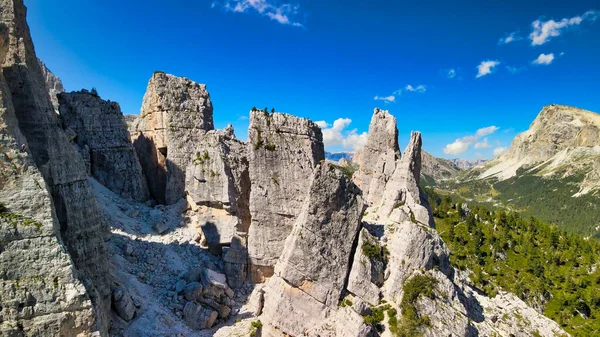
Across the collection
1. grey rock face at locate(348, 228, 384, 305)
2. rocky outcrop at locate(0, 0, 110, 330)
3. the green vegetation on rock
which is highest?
rocky outcrop at locate(0, 0, 110, 330)

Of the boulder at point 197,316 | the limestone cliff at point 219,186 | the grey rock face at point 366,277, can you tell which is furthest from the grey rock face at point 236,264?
the grey rock face at point 366,277

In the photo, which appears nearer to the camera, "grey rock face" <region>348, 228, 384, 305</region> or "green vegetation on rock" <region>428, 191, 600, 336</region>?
"grey rock face" <region>348, 228, 384, 305</region>

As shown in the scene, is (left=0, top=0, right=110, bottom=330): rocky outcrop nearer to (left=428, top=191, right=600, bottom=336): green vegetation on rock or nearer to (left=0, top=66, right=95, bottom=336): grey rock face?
(left=0, top=66, right=95, bottom=336): grey rock face

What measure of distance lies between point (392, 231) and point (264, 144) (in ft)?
56.1

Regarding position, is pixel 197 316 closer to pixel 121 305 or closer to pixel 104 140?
pixel 121 305

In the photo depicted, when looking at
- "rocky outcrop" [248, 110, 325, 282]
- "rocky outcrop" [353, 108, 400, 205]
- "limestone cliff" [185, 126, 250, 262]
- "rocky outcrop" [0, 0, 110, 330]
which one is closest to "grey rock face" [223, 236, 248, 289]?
"rocky outcrop" [248, 110, 325, 282]

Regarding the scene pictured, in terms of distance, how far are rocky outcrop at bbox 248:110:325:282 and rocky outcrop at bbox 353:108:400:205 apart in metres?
14.0

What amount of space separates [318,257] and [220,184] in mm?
18243

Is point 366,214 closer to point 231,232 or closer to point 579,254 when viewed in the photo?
point 231,232

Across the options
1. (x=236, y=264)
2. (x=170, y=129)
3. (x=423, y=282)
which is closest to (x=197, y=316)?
(x=236, y=264)

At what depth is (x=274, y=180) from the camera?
35.4 metres

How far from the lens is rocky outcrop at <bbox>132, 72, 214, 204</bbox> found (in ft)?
151

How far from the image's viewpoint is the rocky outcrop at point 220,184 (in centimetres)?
4084

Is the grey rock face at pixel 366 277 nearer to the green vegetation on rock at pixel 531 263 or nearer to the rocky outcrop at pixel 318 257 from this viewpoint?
the rocky outcrop at pixel 318 257
